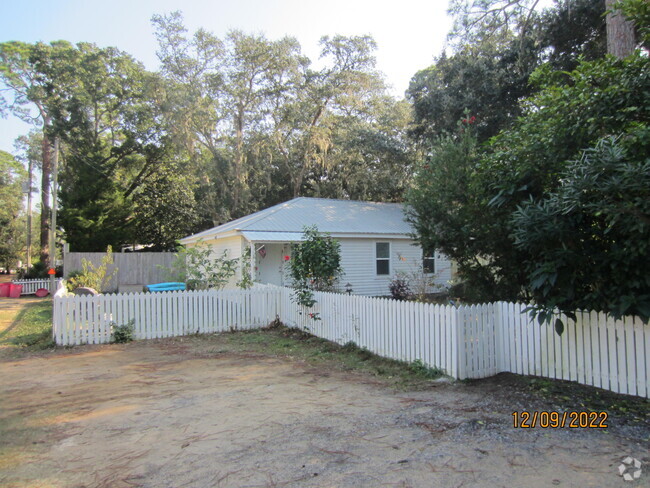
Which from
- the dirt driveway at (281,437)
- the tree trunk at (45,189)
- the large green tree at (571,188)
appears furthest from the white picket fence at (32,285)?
the large green tree at (571,188)

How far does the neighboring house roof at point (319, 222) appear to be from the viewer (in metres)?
14.7

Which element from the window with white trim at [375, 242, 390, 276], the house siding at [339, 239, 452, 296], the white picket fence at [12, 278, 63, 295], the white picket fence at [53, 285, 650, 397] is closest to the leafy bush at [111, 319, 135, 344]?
the white picket fence at [53, 285, 650, 397]

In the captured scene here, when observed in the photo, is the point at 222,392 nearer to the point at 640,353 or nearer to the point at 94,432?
the point at 94,432

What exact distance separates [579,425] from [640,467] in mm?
895

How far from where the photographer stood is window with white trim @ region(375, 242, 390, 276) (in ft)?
55.5

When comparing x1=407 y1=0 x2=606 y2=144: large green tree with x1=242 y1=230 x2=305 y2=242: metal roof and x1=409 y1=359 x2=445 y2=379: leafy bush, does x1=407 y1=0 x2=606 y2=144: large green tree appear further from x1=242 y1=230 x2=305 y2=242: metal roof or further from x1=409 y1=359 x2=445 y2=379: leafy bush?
x1=409 y1=359 x2=445 y2=379: leafy bush

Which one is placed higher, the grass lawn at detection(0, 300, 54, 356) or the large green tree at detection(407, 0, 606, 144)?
the large green tree at detection(407, 0, 606, 144)

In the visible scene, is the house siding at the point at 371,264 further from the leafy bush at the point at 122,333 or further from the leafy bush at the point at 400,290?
the leafy bush at the point at 122,333

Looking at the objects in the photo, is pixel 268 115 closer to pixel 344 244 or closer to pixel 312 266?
pixel 344 244

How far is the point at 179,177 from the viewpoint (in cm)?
2803
